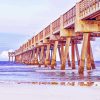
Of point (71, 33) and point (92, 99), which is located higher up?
Result: point (71, 33)

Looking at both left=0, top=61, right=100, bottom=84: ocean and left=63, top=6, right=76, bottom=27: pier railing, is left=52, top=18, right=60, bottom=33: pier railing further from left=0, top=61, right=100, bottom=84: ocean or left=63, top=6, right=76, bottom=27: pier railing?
left=0, top=61, right=100, bottom=84: ocean

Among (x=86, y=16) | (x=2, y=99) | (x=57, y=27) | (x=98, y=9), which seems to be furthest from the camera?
(x=57, y=27)

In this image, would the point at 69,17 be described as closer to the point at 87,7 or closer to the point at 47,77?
the point at 87,7

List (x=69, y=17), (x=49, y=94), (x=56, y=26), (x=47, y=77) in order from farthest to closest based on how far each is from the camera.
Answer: (x=56, y=26) < (x=69, y=17) < (x=47, y=77) < (x=49, y=94)

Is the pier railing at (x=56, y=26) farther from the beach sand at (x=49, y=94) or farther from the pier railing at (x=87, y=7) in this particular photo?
the beach sand at (x=49, y=94)

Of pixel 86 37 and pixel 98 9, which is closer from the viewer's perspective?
pixel 98 9

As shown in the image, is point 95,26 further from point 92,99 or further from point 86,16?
point 92,99

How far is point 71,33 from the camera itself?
41.7 metres

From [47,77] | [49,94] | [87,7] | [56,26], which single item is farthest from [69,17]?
[49,94]

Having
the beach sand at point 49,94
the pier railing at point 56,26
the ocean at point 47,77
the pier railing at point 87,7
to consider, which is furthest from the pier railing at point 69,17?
the beach sand at point 49,94

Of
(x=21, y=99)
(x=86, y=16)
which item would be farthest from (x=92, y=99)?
(x=86, y=16)

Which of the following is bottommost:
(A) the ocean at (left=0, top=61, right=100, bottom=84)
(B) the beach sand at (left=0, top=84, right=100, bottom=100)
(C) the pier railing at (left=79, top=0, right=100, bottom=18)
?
(B) the beach sand at (left=0, top=84, right=100, bottom=100)

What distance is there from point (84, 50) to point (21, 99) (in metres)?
22.7

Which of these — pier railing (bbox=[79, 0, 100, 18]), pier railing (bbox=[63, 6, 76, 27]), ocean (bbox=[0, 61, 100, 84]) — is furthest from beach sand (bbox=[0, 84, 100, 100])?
pier railing (bbox=[63, 6, 76, 27])
